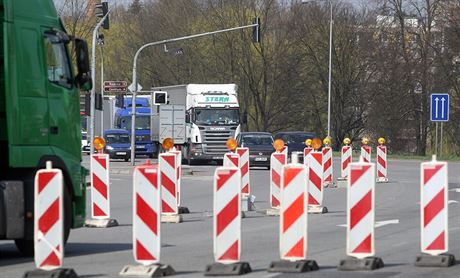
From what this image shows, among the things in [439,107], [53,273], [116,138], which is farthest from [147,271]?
[116,138]

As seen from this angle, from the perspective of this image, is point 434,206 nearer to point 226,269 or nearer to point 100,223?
point 226,269

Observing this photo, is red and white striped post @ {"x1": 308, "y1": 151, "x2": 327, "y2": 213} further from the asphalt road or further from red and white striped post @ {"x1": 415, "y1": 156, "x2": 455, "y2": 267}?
red and white striped post @ {"x1": 415, "y1": 156, "x2": 455, "y2": 267}

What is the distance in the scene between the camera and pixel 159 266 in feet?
42.2

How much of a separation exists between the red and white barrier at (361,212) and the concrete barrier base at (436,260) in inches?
23.3

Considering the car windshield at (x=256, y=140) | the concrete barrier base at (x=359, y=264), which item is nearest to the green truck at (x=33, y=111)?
the concrete barrier base at (x=359, y=264)

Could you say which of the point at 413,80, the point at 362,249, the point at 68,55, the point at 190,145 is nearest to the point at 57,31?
the point at 68,55

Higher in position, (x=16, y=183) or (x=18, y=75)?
(x=18, y=75)

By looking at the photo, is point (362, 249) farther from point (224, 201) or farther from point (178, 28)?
point (178, 28)

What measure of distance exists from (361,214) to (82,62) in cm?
459

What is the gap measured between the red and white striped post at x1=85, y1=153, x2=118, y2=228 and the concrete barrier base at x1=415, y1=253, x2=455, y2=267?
7.86 metres

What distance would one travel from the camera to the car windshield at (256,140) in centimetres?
5028

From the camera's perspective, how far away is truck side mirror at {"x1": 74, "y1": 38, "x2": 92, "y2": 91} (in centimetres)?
1585

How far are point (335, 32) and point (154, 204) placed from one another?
66.4m

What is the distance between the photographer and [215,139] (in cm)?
5444
